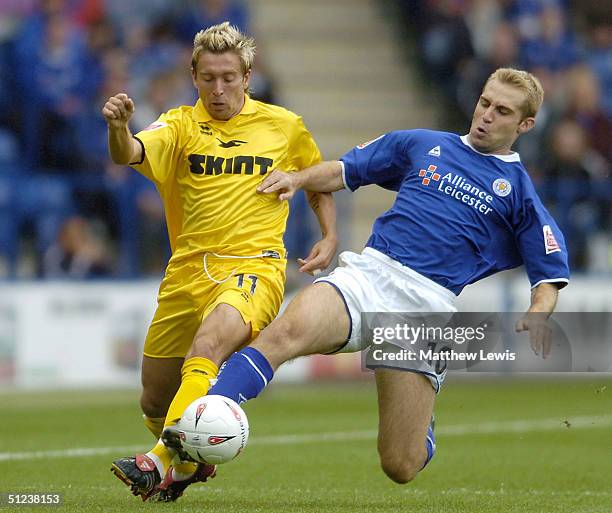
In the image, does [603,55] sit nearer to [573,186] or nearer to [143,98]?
[573,186]

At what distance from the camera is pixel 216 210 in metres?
7.24

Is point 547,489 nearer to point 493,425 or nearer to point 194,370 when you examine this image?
point 194,370

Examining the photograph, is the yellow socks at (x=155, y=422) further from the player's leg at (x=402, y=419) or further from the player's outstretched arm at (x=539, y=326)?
the player's outstretched arm at (x=539, y=326)

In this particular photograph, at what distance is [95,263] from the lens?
1528 cm

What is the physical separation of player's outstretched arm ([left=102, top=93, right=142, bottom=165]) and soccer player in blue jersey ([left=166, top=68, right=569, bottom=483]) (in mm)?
770

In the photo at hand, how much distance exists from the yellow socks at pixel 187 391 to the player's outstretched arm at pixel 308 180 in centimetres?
103

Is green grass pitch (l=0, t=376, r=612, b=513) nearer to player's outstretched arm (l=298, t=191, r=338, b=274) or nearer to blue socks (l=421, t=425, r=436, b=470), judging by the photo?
blue socks (l=421, t=425, r=436, b=470)

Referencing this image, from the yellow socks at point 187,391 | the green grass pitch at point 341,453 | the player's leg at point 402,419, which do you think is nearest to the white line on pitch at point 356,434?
the green grass pitch at point 341,453

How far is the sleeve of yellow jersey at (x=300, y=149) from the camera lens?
24.9 feet

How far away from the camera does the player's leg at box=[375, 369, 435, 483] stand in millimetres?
6887

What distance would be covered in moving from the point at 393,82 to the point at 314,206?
1413cm

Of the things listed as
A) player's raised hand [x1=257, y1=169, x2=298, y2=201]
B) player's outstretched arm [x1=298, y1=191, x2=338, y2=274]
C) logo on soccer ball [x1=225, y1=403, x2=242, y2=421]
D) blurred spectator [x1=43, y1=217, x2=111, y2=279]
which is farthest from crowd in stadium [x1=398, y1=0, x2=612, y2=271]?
logo on soccer ball [x1=225, y1=403, x2=242, y2=421]

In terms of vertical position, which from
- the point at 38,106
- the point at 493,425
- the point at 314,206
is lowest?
the point at 493,425

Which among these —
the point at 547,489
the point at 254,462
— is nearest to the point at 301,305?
the point at 547,489
